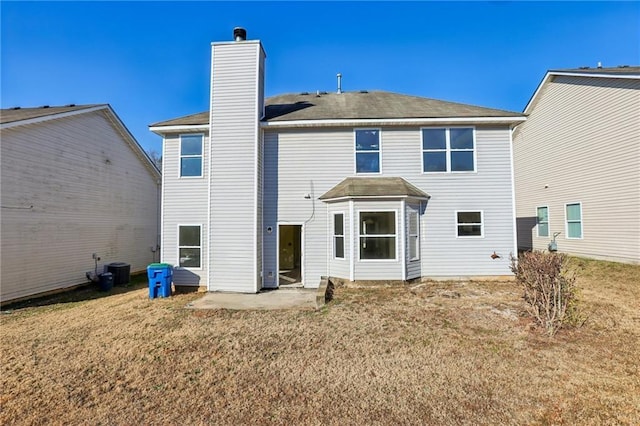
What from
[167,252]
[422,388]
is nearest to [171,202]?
[167,252]

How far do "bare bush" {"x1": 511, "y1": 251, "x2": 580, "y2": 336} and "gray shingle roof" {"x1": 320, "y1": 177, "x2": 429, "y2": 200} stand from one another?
423 cm

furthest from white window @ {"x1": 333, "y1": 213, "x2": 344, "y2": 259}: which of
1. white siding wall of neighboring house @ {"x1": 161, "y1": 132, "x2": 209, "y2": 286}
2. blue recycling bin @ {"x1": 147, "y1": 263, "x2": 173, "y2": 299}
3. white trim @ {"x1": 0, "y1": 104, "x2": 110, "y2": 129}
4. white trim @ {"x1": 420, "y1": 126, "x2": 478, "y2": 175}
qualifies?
white trim @ {"x1": 0, "y1": 104, "x2": 110, "y2": 129}

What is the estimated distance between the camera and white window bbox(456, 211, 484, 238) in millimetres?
10547

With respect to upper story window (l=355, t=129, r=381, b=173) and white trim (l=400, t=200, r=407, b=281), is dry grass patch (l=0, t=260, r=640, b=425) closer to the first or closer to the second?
white trim (l=400, t=200, r=407, b=281)

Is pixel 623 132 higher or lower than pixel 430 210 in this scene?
higher

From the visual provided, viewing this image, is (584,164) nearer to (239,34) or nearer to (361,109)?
(361,109)

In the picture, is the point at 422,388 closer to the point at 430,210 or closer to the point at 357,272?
the point at 357,272

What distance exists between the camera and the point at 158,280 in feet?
32.0

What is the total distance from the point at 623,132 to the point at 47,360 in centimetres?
1847

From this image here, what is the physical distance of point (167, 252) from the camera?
35.6ft

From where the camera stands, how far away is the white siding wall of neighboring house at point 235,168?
32.9 feet

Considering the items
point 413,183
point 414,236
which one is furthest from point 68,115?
point 414,236

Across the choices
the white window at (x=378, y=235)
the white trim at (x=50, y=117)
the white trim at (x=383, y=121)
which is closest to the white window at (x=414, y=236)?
the white window at (x=378, y=235)

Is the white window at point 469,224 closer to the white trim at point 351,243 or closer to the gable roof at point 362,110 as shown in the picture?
the gable roof at point 362,110
